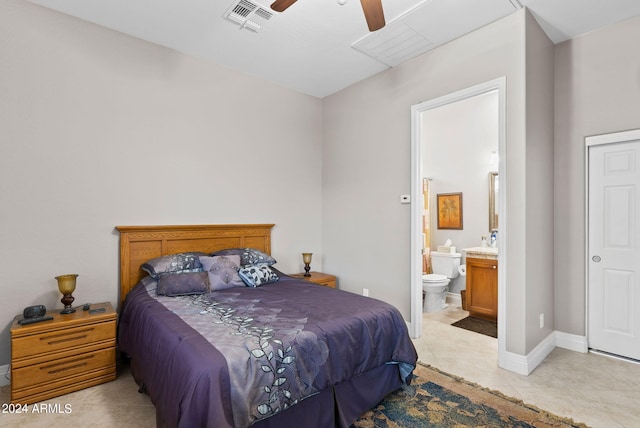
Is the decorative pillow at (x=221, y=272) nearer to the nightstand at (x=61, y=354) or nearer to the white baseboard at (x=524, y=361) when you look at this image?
the nightstand at (x=61, y=354)

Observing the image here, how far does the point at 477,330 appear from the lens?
3674 millimetres

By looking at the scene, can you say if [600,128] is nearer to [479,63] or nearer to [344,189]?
[479,63]

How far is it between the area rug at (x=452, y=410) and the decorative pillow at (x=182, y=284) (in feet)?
5.25

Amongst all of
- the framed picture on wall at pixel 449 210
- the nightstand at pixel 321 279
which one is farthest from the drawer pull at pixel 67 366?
the framed picture on wall at pixel 449 210

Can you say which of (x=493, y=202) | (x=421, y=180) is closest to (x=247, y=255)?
(x=421, y=180)

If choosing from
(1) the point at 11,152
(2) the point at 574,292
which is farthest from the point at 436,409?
(1) the point at 11,152

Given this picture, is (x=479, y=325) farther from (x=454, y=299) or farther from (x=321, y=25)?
(x=321, y=25)

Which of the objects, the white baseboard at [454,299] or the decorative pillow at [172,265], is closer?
the decorative pillow at [172,265]

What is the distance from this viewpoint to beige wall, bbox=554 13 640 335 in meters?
2.88

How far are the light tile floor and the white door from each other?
25 cm

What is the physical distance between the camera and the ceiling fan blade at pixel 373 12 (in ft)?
6.25

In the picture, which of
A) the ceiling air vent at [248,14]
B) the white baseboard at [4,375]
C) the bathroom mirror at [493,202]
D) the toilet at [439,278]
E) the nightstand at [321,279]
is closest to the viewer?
the white baseboard at [4,375]

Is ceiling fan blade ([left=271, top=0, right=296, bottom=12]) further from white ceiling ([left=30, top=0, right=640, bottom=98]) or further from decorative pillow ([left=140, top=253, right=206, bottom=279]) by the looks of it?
decorative pillow ([left=140, top=253, right=206, bottom=279])

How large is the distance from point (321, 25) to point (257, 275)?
7.78 feet
